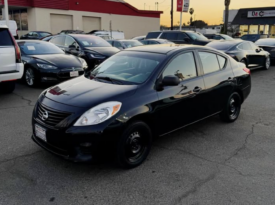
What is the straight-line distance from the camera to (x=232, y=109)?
225 inches

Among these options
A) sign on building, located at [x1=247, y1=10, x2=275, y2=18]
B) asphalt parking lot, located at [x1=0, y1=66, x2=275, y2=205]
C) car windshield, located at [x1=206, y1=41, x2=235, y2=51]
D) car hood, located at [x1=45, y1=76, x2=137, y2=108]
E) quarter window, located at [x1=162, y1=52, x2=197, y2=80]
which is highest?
sign on building, located at [x1=247, y1=10, x2=275, y2=18]

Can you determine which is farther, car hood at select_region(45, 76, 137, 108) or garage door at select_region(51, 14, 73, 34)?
garage door at select_region(51, 14, 73, 34)

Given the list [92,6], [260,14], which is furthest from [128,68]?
[260,14]

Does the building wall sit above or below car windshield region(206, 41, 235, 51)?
above

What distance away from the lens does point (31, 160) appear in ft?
12.9

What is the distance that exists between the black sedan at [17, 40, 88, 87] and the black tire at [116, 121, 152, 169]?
505 cm

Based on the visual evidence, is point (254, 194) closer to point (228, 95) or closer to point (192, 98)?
point (192, 98)

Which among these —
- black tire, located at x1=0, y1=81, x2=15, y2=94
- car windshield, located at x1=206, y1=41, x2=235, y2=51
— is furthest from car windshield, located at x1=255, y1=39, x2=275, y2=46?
black tire, located at x1=0, y1=81, x2=15, y2=94

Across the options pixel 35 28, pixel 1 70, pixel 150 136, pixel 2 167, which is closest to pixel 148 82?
pixel 150 136

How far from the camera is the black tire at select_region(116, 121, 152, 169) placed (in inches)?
138

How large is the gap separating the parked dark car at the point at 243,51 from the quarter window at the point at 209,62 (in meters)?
6.14

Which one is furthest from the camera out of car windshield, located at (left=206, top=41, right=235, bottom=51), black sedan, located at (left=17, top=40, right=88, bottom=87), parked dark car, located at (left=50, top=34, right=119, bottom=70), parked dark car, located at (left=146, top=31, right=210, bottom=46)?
parked dark car, located at (left=146, top=31, right=210, bottom=46)

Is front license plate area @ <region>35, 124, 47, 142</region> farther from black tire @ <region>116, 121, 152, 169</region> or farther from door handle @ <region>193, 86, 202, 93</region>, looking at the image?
door handle @ <region>193, 86, 202, 93</region>

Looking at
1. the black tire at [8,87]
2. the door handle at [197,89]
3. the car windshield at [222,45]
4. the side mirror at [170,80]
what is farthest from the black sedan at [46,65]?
the car windshield at [222,45]
